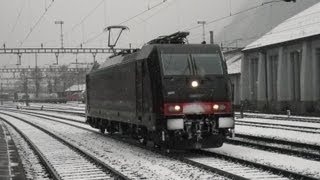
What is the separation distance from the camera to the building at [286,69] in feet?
139

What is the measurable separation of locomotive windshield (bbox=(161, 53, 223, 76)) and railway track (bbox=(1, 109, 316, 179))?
2209 millimetres

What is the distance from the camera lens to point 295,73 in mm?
45875

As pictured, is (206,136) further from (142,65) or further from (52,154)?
(52,154)

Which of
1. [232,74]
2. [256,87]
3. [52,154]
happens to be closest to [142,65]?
[52,154]

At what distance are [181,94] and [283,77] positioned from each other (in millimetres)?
33764

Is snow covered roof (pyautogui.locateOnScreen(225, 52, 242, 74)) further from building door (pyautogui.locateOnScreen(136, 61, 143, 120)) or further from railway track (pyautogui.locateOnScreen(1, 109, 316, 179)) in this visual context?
railway track (pyautogui.locateOnScreen(1, 109, 316, 179))

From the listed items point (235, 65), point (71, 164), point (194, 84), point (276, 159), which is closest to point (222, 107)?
point (194, 84)

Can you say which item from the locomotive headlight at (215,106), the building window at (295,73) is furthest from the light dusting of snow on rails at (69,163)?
the building window at (295,73)

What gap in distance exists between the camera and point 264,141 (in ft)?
61.6

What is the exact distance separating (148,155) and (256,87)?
38.9 meters

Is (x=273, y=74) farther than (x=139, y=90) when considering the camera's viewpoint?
Yes

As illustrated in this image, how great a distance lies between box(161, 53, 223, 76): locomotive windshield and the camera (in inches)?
590

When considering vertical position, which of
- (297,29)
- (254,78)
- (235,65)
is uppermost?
(297,29)

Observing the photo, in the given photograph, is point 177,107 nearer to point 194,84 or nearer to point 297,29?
point 194,84
